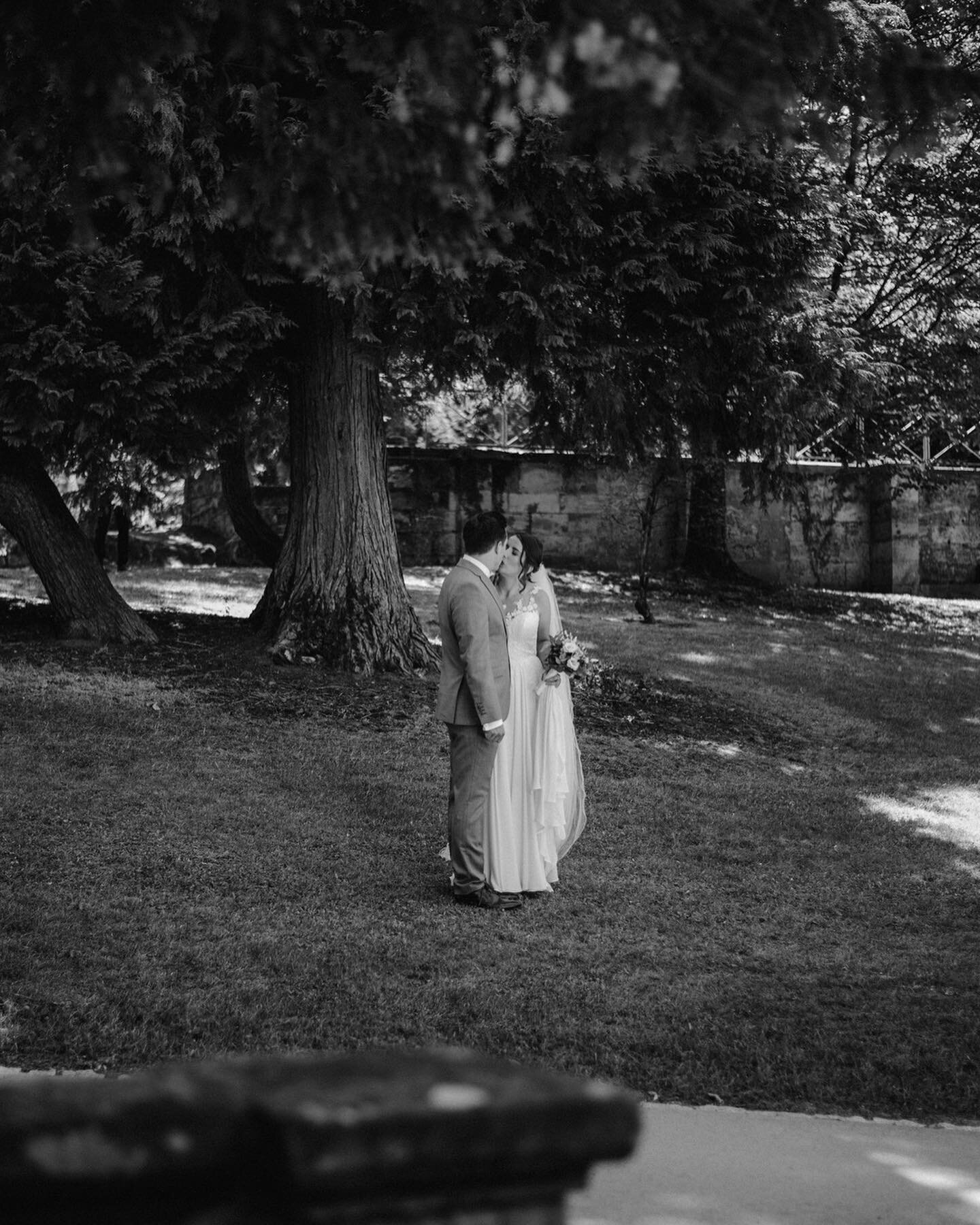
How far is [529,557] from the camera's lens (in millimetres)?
8273

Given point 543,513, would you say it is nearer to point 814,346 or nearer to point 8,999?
point 814,346

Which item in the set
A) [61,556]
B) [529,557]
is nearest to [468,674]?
[529,557]

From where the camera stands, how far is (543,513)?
973 inches

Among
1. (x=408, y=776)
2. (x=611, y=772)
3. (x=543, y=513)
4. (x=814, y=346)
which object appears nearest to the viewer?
(x=408, y=776)

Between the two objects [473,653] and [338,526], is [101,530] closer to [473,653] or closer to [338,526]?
[338,526]

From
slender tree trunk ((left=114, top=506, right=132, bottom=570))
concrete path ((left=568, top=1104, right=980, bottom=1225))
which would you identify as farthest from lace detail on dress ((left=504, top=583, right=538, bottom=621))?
slender tree trunk ((left=114, top=506, right=132, bottom=570))

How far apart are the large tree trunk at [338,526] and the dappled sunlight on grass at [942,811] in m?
4.95

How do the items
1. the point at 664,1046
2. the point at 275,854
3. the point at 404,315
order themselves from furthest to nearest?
1. the point at 404,315
2. the point at 275,854
3. the point at 664,1046

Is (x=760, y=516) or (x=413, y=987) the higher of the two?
(x=760, y=516)

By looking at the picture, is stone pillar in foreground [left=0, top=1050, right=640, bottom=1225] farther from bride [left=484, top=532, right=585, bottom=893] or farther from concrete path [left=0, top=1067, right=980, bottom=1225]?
bride [left=484, top=532, right=585, bottom=893]

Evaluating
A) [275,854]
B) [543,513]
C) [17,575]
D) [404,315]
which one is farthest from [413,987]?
[543,513]

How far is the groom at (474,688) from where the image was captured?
7.41 m

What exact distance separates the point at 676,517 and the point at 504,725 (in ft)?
60.7

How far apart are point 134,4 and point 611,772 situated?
8387 millimetres
